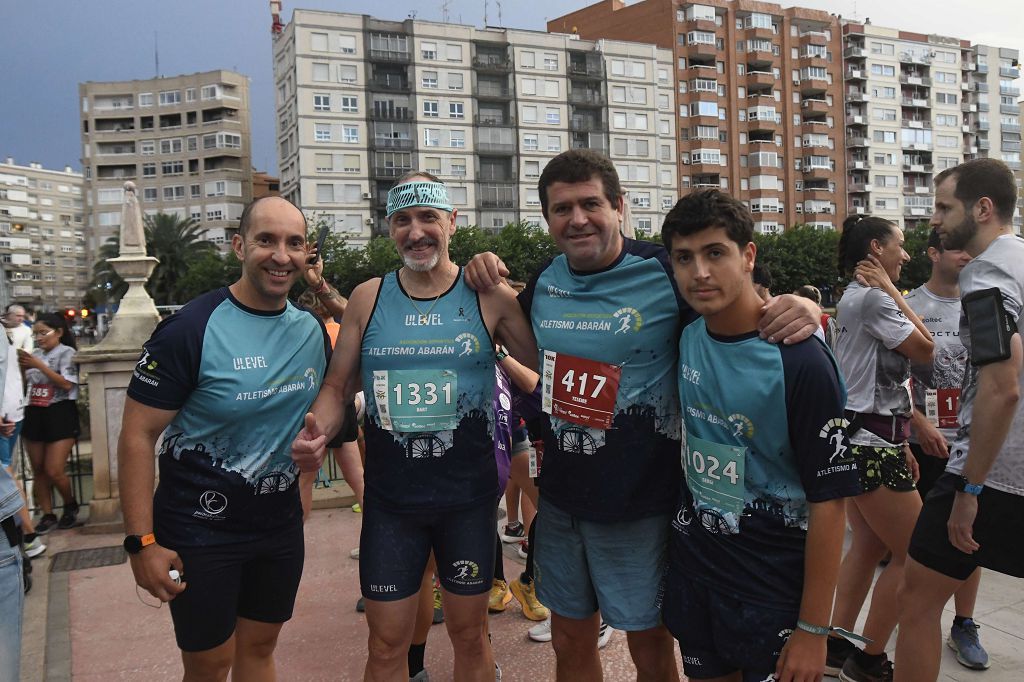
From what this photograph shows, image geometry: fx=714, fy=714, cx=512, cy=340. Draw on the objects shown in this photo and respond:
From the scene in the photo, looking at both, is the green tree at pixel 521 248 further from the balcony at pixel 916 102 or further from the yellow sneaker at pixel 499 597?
the balcony at pixel 916 102

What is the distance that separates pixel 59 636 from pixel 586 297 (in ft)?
13.2

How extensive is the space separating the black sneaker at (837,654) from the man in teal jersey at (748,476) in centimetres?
166

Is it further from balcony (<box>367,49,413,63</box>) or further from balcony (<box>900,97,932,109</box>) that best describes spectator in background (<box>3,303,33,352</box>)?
balcony (<box>900,97,932,109</box>)

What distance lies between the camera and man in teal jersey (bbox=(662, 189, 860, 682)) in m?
2.12

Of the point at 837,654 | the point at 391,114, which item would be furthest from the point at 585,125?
the point at 837,654

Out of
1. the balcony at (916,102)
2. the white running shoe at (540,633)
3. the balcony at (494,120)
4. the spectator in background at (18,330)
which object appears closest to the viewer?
the white running shoe at (540,633)

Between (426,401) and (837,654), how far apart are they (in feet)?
8.64

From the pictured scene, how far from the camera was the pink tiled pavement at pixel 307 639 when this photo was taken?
3900 mm

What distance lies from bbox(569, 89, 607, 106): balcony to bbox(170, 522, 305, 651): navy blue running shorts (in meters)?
65.7

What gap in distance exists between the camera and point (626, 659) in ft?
13.1

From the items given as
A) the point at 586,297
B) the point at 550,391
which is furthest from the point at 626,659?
the point at 586,297

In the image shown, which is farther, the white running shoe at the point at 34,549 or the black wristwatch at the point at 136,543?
the white running shoe at the point at 34,549

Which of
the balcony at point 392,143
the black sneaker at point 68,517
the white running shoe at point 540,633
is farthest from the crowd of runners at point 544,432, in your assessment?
the balcony at point 392,143

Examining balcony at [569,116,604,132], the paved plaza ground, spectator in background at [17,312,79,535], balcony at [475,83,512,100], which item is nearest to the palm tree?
balcony at [475,83,512,100]
